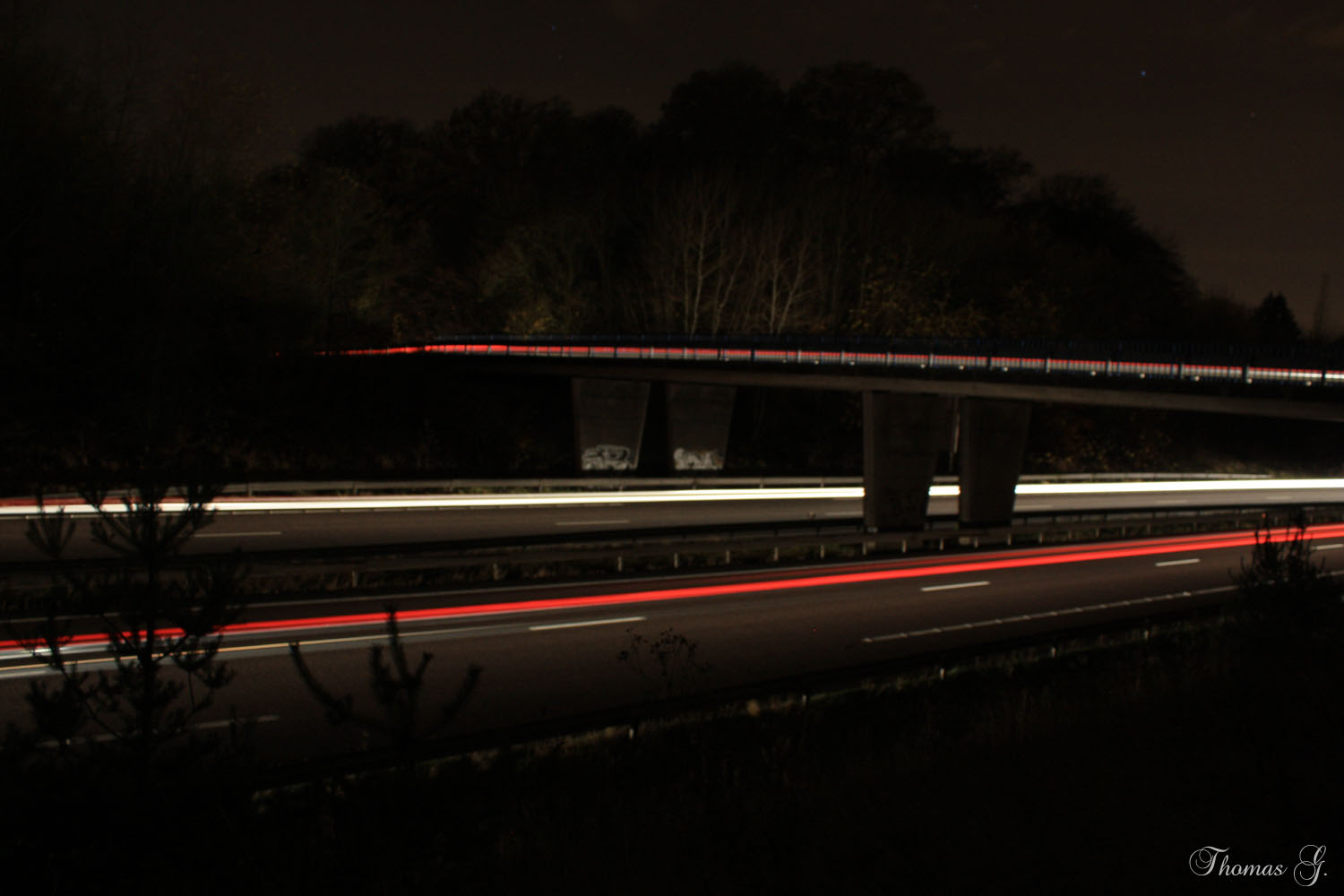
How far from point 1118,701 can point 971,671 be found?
226 cm

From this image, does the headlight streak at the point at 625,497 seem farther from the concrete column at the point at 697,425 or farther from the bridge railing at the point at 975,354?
the bridge railing at the point at 975,354

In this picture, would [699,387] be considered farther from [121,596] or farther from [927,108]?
[927,108]

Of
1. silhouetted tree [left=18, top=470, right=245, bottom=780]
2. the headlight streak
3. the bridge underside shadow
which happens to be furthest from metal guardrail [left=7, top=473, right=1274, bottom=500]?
silhouetted tree [left=18, top=470, right=245, bottom=780]

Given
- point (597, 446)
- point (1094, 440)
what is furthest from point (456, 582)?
point (1094, 440)

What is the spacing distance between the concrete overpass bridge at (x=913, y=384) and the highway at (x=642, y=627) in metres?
5.03

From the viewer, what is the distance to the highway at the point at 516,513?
23.1m

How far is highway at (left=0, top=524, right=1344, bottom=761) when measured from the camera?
1104 centimetres

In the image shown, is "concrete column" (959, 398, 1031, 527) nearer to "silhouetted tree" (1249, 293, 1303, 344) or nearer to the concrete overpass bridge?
the concrete overpass bridge

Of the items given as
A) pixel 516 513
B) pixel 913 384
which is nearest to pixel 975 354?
pixel 913 384

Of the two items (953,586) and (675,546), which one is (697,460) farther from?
(953,586)

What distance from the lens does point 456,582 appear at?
17688 mm

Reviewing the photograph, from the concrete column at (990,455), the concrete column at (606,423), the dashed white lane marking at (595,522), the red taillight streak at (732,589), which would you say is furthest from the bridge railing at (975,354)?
the dashed white lane marking at (595,522)

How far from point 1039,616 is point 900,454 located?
13817mm

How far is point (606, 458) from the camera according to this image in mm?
42312
